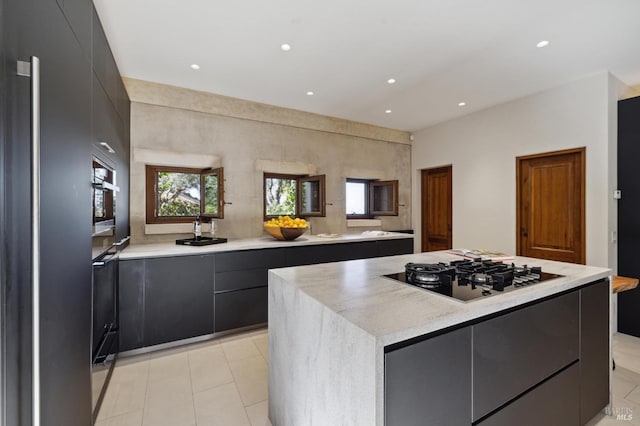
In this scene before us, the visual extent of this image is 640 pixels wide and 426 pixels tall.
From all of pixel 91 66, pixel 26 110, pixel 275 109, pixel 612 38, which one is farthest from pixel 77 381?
pixel 612 38

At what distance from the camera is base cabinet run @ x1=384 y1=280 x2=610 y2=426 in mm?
971

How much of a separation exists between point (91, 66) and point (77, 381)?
1.73m

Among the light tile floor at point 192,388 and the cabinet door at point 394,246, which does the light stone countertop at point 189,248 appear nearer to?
the cabinet door at point 394,246

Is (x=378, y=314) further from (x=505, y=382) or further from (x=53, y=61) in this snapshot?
(x=53, y=61)

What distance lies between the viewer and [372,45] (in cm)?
265

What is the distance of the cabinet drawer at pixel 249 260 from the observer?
2936 mm

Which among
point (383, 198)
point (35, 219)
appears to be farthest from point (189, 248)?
point (383, 198)

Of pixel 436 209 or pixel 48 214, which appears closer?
pixel 48 214

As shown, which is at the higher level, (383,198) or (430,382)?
(383,198)

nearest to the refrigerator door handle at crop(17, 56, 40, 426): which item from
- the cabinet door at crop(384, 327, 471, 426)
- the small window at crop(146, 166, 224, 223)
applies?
the cabinet door at crop(384, 327, 471, 426)

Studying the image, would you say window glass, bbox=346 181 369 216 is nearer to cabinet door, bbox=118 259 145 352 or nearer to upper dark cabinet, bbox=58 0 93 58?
cabinet door, bbox=118 259 145 352

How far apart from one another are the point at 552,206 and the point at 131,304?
16.1 feet

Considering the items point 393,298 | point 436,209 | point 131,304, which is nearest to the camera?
point 393,298

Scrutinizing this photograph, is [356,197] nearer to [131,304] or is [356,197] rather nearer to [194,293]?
[194,293]
